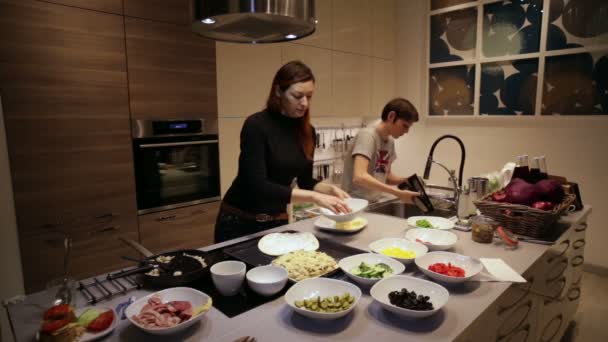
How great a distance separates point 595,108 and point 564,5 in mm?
846

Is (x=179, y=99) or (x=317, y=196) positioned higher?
(x=179, y=99)

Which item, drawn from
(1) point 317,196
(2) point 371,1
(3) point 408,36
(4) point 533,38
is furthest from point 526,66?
(1) point 317,196

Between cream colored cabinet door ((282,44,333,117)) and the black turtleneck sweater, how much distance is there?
130cm

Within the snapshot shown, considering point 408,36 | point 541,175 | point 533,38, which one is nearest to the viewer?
point 541,175

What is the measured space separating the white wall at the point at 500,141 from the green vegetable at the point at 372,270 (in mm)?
2711

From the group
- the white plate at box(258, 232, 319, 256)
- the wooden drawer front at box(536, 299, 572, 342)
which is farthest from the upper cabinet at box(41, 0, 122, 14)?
the wooden drawer front at box(536, 299, 572, 342)

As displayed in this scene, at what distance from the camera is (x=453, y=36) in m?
3.60

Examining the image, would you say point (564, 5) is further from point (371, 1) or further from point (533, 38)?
point (371, 1)

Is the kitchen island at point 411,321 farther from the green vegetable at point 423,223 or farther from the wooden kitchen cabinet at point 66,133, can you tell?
the wooden kitchen cabinet at point 66,133

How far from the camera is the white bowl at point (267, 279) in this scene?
1074 mm

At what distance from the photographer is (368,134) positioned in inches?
91.6

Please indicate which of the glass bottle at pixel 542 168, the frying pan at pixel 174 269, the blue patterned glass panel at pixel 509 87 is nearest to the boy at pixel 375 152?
the glass bottle at pixel 542 168

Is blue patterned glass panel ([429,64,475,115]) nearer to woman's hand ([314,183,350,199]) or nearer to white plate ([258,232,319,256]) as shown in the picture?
woman's hand ([314,183,350,199])

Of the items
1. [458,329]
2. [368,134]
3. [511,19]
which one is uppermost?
[511,19]
